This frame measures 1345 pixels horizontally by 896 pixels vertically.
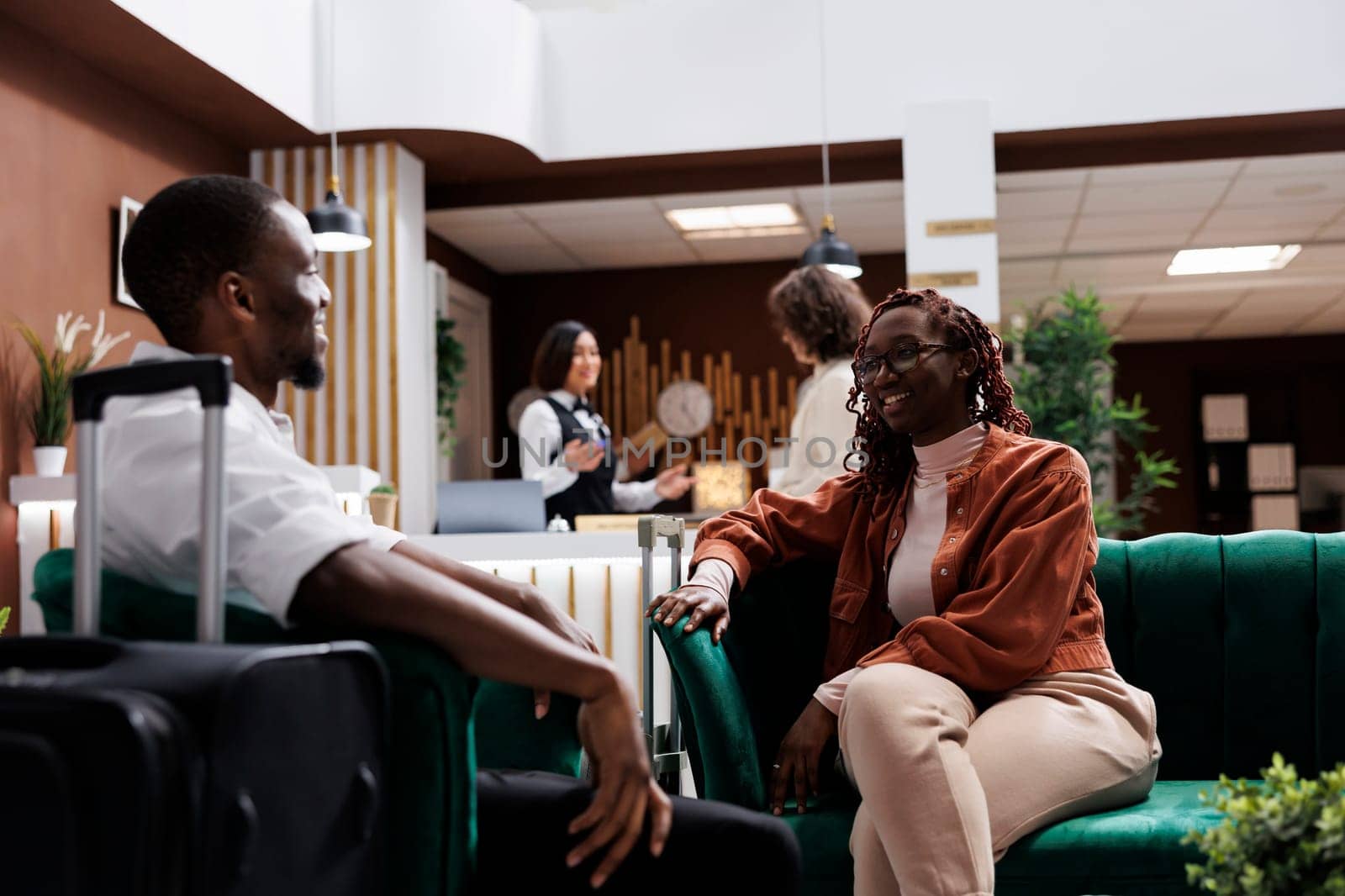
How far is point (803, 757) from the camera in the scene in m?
2.19

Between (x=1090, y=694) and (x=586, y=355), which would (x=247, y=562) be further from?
(x=586, y=355)

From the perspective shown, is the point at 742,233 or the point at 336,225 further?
the point at 742,233

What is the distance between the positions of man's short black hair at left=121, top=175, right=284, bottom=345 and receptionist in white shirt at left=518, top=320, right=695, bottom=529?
349 centimetres

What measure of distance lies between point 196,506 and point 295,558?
121mm

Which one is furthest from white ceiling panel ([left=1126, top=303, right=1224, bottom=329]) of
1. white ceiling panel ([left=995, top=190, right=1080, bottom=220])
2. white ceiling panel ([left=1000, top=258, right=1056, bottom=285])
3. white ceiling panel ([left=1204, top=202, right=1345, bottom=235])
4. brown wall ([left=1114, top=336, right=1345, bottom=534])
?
white ceiling panel ([left=995, top=190, right=1080, bottom=220])

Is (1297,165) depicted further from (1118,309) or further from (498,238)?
(498,238)

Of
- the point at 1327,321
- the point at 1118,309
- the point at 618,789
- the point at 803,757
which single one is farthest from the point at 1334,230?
the point at 618,789

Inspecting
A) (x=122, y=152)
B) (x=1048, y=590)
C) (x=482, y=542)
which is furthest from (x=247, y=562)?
(x=122, y=152)

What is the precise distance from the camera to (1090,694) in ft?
7.11

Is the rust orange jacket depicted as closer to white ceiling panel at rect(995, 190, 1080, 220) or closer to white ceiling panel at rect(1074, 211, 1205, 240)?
white ceiling panel at rect(995, 190, 1080, 220)

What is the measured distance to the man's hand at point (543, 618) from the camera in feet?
5.25

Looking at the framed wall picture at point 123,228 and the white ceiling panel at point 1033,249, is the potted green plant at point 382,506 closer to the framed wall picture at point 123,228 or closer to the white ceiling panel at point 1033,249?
the framed wall picture at point 123,228

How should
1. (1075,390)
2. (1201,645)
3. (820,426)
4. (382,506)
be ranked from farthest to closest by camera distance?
1. (1075,390)
2. (382,506)
3. (820,426)
4. (1201,645)

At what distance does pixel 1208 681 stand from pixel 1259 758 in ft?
0.54
